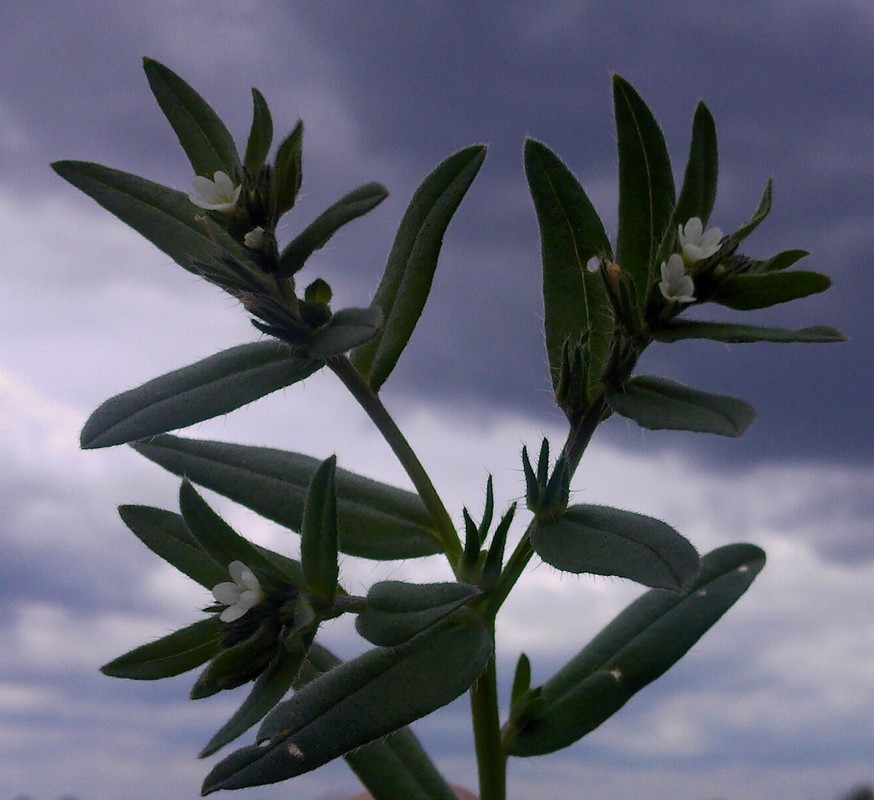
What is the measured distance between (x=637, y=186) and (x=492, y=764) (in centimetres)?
194

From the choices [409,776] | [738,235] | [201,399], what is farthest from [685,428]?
[409,776]

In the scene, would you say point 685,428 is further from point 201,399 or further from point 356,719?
point 201,399

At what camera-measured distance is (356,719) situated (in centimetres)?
249

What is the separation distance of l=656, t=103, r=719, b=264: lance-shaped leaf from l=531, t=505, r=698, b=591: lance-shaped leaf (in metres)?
0.87

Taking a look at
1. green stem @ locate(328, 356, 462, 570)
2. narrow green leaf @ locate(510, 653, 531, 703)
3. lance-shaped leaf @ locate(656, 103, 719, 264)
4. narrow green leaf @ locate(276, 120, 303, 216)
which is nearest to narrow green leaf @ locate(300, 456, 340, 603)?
green stem @ locate(328, 356, 462, 570)

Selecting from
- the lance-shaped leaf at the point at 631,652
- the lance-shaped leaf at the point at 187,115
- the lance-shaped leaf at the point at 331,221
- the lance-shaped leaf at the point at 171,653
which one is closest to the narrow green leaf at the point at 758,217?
the lance-shaped leaf at the point at 331,221

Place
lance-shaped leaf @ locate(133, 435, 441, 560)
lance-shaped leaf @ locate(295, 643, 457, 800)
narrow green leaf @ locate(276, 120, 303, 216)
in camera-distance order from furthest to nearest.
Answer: lance-shaped leaf @ locate(295, 643, 457, 800), lance-shaped leaf @ locate(133, 435, 441, 560), narrow green leaf @ locate(276, 120, 303, 216)

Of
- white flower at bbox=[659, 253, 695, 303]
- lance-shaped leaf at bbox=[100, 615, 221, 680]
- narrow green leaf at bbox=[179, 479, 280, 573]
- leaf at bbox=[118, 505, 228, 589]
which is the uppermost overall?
white flower at bbox=[659, 253, 695, 303]

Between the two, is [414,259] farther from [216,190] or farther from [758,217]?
[758,217]

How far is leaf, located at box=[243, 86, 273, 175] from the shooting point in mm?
2777

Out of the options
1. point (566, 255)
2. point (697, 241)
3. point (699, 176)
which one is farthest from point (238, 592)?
point (699, 176)

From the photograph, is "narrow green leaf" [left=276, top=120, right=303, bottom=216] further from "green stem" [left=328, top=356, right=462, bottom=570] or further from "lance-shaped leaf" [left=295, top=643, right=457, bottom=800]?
"lance-shaped leaf" [left=295, top=643, right=457, bottom=800]

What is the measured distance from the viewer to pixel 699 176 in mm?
Result: 2955

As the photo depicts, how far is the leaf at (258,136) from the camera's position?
2.78 meters
